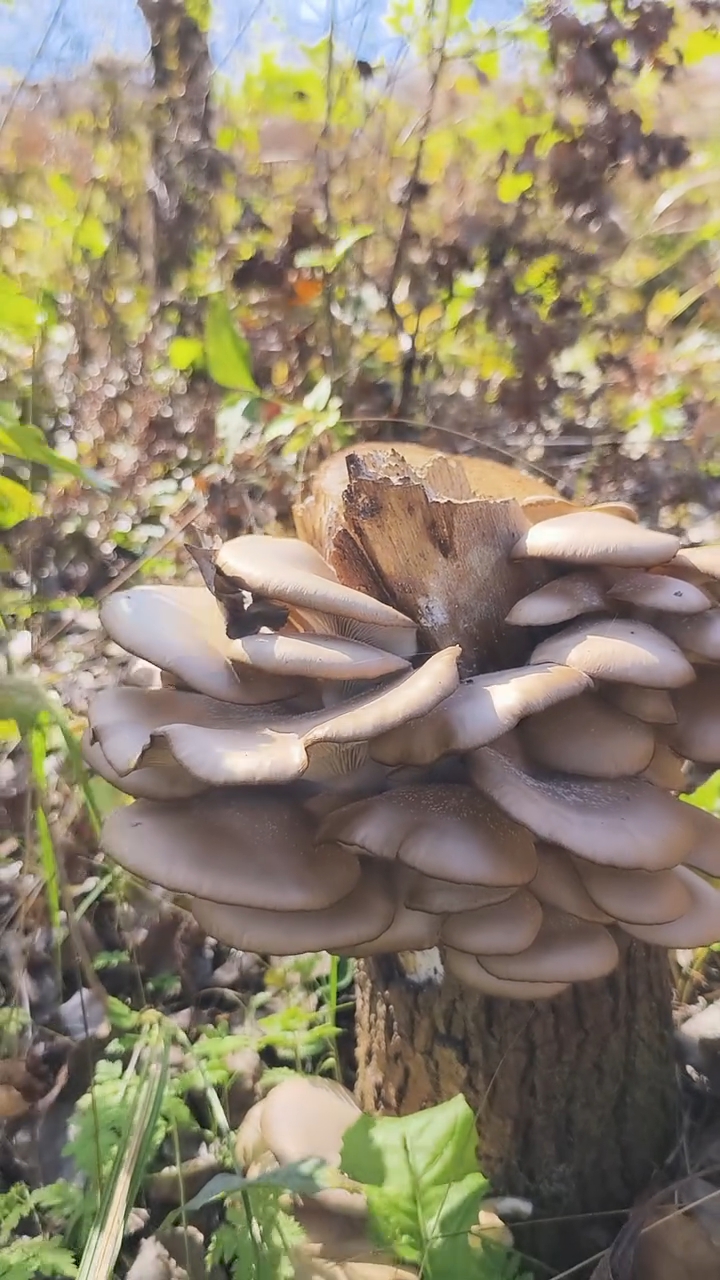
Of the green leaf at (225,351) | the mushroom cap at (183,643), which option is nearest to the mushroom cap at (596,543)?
the mushroom cap at (183,643)

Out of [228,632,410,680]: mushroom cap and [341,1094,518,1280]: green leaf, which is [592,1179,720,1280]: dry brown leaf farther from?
[228,632,410,680]: mushroom cap

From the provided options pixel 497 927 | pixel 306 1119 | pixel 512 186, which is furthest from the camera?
pixel 512 186

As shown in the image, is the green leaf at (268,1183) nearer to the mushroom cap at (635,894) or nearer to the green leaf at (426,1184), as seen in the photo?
the green leaf at (426,1184)

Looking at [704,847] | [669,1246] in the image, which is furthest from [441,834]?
[669,1246]

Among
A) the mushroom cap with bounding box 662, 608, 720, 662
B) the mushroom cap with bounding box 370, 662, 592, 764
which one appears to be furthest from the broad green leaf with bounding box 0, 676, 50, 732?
the mushroom cap with bounding box 662, 608, 720, 662

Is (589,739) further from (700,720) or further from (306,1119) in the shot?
(306,1119)

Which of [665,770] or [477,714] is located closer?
[477,714]
